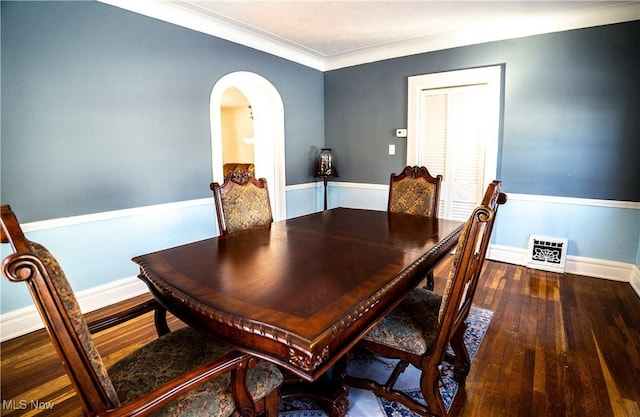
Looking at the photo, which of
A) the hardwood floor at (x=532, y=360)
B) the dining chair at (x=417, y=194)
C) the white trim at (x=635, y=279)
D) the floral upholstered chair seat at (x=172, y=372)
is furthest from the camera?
the white trim at (x=635, y=279)

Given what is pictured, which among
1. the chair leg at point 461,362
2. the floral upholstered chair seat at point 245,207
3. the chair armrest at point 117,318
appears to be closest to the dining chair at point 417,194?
the chair leg at point 461,362

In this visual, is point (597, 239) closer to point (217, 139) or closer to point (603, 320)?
point (603, 320)

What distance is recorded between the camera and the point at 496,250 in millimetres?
3836

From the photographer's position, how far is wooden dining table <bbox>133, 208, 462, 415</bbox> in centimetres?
99

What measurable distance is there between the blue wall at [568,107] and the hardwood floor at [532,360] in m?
Result: 1.10

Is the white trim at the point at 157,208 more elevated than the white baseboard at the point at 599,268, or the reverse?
the white trim at the point at 157,208

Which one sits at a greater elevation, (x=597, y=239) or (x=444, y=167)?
(x=444, y=167)

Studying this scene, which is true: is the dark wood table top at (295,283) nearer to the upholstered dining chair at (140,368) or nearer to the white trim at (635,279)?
the upholstered dining chair at (140,368)

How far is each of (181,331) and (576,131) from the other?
3805 millimetres

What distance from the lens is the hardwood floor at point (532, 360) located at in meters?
1.66

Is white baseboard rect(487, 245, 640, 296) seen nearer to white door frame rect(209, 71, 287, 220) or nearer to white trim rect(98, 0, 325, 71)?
white door frame rect(209, 71, 287, 220)

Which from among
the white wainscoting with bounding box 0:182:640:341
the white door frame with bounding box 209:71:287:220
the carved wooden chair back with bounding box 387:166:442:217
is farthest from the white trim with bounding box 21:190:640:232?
the carved wooden chair back with bounding box 387:166:442:217

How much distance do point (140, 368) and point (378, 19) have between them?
344 cm

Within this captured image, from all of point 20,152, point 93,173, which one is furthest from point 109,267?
point 20,152
